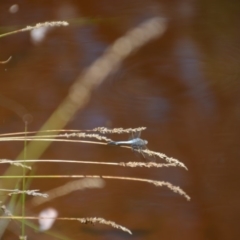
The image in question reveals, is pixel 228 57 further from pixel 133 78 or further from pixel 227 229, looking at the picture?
pixel 227 229

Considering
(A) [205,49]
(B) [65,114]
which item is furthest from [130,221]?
(A) [205,49]

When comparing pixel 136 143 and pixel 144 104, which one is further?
pixel 144 104

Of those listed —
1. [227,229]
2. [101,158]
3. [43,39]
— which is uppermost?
[43,39]

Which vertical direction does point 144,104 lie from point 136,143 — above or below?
above

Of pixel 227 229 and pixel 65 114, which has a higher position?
pixel 65 114

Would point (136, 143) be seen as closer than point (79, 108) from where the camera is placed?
Yes

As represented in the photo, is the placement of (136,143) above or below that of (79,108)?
below

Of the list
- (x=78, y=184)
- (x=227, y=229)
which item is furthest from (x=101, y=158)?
(x=227, y=229)
